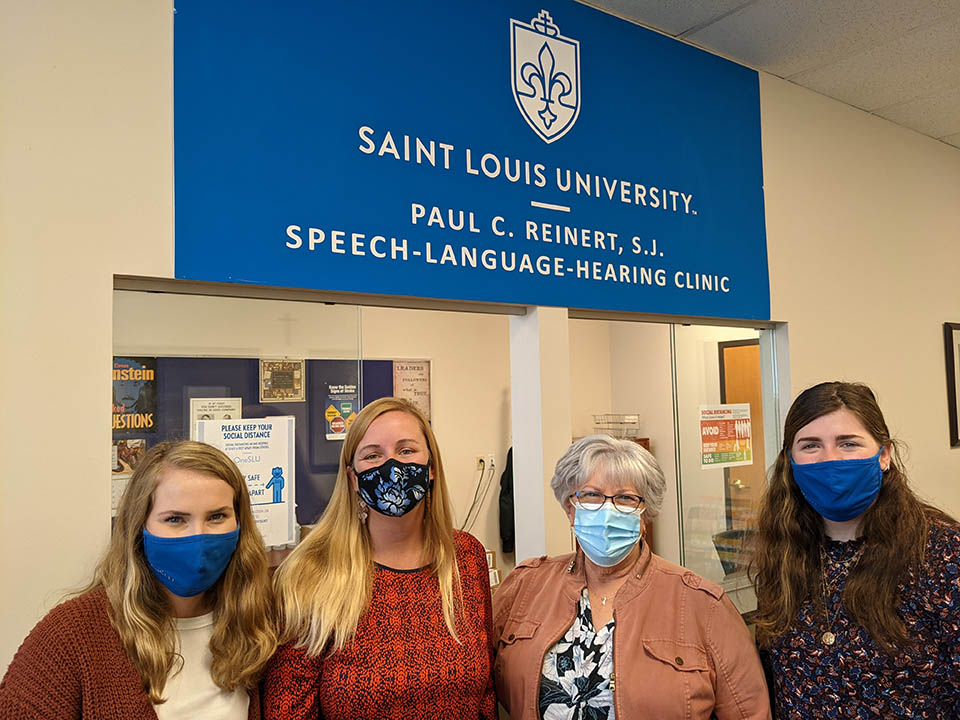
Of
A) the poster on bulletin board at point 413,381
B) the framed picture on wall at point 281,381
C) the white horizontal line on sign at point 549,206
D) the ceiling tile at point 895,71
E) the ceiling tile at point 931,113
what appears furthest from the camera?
the poster on bulletin board at point 413,381

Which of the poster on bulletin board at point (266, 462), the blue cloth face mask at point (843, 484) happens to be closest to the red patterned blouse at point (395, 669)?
the poster on bulletin board at point (266, 462)

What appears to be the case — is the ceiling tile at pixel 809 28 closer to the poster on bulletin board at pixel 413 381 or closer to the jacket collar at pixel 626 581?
the jacket collar at pixel 626 581

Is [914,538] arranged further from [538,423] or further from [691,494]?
[691,494]

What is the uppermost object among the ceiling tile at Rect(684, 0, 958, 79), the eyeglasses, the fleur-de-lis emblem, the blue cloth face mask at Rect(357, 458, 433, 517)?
the ceiling tile at Rect(684, 0, 958, 79)

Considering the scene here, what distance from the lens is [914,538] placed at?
1649mm

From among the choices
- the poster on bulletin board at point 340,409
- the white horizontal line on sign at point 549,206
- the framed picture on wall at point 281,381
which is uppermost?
the white horizontal line on sign at point 549,206

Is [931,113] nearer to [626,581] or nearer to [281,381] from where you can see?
[626,581]

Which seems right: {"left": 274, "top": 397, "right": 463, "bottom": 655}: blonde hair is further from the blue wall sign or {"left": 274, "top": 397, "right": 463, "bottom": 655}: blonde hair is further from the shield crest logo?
the shield crest logo

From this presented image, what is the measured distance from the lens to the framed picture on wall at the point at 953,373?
4.14m

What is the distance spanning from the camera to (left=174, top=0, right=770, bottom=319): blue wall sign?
1.99 metres

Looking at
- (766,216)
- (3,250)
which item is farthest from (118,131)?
(766,216)

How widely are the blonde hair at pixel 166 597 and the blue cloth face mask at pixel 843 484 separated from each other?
3.89 feet

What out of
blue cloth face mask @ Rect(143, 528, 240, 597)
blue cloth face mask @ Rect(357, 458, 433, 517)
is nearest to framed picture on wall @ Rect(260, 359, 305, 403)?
blue cloth face mask @ Rect(357, 458, 433, 517)

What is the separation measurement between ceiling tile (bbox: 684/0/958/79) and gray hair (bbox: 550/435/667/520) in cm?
188
